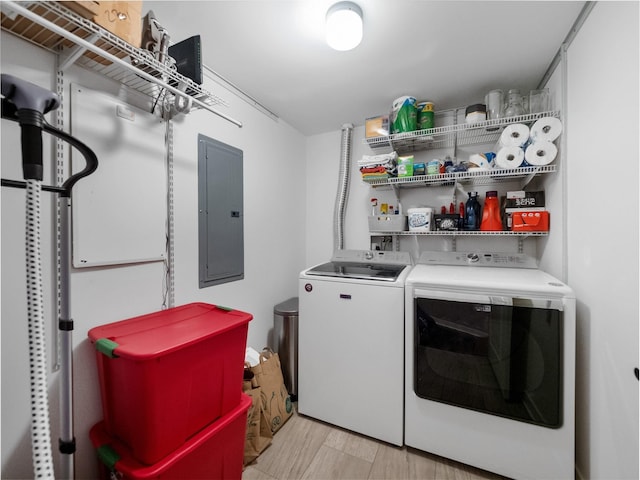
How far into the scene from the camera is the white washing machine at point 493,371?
1350mm

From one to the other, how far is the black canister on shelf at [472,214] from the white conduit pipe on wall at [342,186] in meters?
1.09

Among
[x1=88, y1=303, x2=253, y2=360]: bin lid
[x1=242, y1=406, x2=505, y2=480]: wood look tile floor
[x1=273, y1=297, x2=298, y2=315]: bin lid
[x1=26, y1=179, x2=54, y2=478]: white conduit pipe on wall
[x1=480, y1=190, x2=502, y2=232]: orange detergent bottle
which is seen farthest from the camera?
[x1=273, y1=297, x2=298, y2=315]: bin lid

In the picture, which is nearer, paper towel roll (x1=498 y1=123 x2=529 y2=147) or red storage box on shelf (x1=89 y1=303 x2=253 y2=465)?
red storage box on shelf (x1=89 y1=303 x2=253 y2=465)

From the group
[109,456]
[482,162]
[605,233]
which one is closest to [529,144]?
[482,162]

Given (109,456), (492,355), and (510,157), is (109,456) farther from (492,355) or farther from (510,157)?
(510,157)

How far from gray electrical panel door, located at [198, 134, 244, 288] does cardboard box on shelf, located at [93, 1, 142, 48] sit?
0.69m

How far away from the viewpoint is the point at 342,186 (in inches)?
105

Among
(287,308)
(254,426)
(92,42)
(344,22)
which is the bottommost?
(254,426)

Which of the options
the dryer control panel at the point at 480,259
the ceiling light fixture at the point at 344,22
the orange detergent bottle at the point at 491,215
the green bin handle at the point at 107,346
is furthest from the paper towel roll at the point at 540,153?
the green bin handle at the point at 107,346

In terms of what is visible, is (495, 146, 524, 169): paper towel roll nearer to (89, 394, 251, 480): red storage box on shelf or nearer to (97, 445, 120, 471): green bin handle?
(89, 394, 251, 480): red storage box on shelf

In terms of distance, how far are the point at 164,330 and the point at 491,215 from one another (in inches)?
88.0

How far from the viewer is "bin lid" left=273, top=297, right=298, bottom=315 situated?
2.24m

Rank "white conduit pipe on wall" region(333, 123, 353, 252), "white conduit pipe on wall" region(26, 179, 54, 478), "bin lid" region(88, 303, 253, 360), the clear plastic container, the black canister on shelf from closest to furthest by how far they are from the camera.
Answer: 1. "white conduit pipe on wall" region(26, 179, 54, 478)
2. "bin lid" region(88, 303, 253, 360)
3. the clear plastic container
4. the black canister on shelf
5. "white conduit pipe on wall" region(333, 123, 353, 252)

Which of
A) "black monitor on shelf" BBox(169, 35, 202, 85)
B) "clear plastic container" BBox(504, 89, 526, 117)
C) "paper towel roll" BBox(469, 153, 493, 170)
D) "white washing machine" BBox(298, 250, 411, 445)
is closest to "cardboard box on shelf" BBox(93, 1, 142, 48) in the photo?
"black monitor on shelf" BBox(169, 35, 202, 85)
